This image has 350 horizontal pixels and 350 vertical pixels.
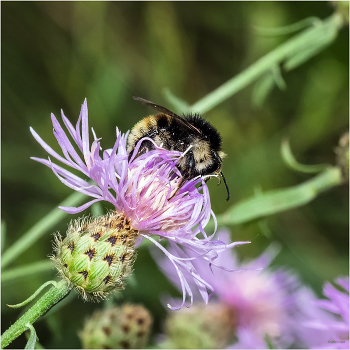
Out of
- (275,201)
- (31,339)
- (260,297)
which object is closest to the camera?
(31,339)

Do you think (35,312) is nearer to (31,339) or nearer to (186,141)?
(31,339)

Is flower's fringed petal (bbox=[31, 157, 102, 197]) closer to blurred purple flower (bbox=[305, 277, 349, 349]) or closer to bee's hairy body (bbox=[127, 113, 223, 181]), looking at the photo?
bee's hairy body (bbox=[127, 113, 223, 181])

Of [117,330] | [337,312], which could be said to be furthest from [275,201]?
[117,330]

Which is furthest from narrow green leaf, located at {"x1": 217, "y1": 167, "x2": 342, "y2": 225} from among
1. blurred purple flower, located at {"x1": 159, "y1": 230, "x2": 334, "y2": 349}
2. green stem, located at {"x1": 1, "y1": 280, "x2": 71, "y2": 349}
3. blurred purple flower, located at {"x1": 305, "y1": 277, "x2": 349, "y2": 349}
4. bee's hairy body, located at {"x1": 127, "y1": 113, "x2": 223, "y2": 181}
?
green stem, located at {"x1": 1, "y1": 280, "x2": 71, "y2": 349}

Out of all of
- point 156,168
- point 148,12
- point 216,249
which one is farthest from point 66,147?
point 148,12

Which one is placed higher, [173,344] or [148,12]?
[148,12]

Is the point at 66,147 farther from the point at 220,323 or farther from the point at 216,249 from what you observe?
the point at 220,323
